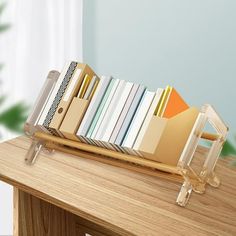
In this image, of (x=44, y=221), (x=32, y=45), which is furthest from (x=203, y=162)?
(x=32, y=45)

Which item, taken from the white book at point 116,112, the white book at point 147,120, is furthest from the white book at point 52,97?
the white book at point 147,120

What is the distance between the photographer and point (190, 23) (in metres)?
2.02

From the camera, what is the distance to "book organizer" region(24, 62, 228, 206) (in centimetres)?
109

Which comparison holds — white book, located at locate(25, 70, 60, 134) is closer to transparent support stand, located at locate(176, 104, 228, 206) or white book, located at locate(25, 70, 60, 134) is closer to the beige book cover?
the beige book cover

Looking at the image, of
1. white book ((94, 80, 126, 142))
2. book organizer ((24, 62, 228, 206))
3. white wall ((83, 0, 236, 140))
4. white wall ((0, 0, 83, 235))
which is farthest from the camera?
white wall ((0, 0, 83, 235))

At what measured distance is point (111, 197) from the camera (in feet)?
3.55

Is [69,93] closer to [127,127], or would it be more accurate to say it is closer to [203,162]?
[127,127]

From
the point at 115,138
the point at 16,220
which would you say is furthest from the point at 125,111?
the point at 16,220

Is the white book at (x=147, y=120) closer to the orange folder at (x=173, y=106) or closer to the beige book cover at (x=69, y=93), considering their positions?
the orange folder at (x=173, y=106)

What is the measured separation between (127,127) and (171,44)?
1052 millimetres

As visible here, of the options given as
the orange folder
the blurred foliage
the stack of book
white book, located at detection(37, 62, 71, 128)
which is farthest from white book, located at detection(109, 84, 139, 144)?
the blurred foliage

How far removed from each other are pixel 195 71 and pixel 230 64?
0.19 metres

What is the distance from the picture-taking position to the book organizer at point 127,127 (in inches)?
42.8

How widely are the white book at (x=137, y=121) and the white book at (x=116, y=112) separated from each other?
0.16ft
